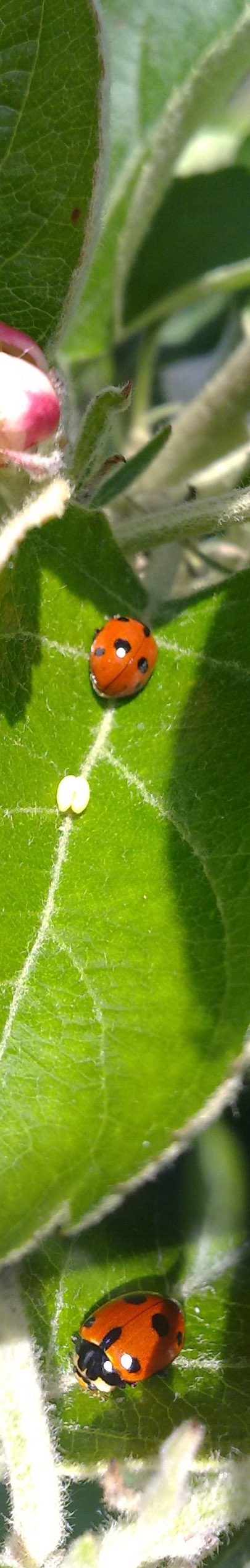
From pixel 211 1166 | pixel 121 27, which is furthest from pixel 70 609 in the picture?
pixel 121 27

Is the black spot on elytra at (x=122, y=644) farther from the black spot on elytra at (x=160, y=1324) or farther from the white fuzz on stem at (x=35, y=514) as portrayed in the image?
the black spot on elytra at (x=160, y=1324)

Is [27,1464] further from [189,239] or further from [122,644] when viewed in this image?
[189,239]

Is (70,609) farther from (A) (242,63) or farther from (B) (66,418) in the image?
(A) (242,63)

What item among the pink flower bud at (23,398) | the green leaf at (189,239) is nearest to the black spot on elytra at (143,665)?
the pink flower bud at (23,398)

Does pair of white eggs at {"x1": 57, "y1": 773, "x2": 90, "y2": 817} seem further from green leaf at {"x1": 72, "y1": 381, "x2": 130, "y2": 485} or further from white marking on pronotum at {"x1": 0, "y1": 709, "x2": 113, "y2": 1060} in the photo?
green leaf at {"x1": 72, "y1": 381, "x2": 130, "y2": 485}

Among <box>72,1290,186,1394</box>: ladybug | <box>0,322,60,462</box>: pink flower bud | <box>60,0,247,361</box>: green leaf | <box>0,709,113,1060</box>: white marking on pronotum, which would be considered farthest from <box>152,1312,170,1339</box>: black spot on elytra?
<box>60,0,247,361</box>: green leaf

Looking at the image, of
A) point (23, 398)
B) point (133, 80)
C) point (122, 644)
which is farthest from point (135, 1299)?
point (133, 80)
